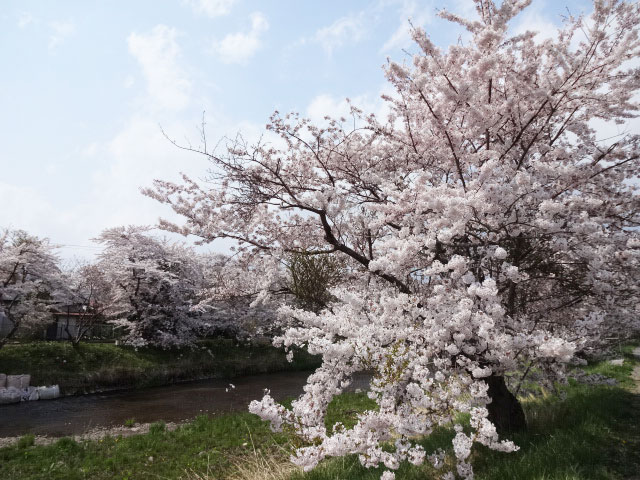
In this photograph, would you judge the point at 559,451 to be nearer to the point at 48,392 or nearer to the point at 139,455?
the point at 139,455

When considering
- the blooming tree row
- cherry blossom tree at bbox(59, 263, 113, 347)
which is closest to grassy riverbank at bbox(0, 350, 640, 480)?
the blooming tree row

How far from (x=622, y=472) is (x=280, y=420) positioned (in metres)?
3.97

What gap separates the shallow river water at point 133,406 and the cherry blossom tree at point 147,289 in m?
5.35

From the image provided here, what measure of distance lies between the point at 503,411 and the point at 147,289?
21.8 m

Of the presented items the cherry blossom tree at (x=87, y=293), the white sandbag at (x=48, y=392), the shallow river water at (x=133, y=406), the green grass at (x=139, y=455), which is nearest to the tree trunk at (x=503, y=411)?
the green grass at (x=139, y=455)

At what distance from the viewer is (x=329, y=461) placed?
18.2ft

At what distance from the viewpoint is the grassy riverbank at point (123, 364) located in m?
15.9

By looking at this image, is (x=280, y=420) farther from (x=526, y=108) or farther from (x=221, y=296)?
(x=221, y=296)

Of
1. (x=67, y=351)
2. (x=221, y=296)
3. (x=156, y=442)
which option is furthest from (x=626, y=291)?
(x=67, y=351)

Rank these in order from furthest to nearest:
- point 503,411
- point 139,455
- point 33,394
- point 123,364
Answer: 1. point 123,364
2. point 33,394
3. point 139,455
4. point 503,411

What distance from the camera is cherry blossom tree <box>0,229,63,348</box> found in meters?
17.6

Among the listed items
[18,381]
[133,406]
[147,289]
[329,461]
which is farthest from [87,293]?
[329,461]

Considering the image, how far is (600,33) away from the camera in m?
4.65

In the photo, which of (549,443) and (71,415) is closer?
(549,443)
